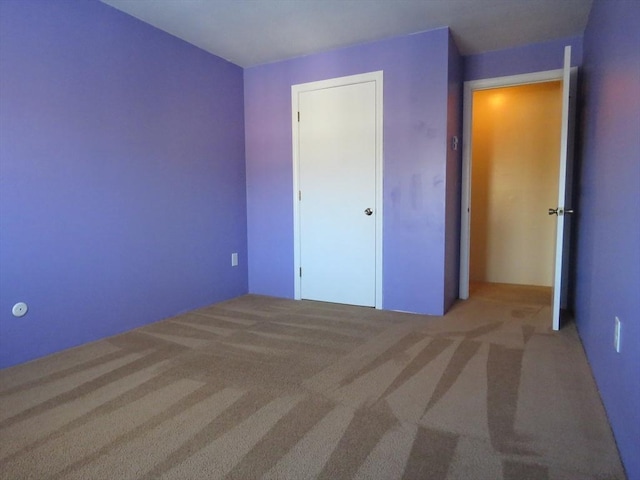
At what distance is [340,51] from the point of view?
11.1ft

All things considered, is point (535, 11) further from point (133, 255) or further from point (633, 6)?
point (133, 255)

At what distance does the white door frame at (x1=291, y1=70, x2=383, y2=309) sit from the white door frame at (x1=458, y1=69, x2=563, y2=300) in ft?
3.12

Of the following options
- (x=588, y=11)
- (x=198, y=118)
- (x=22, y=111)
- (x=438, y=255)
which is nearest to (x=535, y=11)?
(x=588, y=11)

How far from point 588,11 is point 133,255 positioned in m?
3.75

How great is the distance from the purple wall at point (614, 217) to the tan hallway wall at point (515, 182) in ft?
5.24

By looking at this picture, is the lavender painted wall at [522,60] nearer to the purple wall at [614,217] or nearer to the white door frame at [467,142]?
the white door frame at [467,142]

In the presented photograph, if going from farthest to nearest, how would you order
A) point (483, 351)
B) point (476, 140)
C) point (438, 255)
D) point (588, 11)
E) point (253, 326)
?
point (476, 140)
point (438, 255)
point (253, 326)
point (588, 11)
point (483, 351)

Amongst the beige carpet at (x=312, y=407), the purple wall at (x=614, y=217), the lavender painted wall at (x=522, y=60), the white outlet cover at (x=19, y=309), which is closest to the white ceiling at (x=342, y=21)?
the lavender painted wall at (x=522, y=60)

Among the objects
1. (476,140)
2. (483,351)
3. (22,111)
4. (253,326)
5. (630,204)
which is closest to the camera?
(630,204)

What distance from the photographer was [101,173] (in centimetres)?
260

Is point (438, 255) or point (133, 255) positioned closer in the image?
point (133, 255)

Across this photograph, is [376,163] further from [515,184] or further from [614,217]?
[515,184]

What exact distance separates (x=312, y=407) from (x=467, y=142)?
2957 millimetres

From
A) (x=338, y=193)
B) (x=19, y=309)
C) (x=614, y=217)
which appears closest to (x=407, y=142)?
(x=338, y=193)
